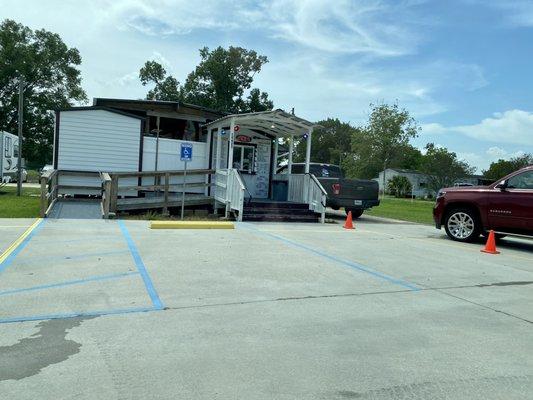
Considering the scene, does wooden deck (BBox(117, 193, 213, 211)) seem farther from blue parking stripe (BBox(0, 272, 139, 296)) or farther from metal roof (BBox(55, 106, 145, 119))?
blue parking stripe (BBox(0, 272, 139, 296))

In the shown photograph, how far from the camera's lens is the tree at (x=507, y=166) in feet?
213

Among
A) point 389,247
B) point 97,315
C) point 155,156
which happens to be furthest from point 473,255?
point 155,156

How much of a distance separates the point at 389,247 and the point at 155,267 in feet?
17.8

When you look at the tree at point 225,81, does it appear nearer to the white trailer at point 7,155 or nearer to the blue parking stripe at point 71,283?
the white trailer at point 7,155

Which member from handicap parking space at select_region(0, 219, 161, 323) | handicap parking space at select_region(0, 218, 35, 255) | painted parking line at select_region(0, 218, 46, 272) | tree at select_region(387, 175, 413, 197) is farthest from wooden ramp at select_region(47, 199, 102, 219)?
tree at select_region(387, 175, 413, 197)

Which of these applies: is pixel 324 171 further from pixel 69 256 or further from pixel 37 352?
pixel 37 352

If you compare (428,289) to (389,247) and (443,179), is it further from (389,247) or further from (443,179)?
(443,179)

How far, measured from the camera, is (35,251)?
331 inches

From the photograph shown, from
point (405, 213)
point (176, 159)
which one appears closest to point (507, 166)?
point (405, 213)

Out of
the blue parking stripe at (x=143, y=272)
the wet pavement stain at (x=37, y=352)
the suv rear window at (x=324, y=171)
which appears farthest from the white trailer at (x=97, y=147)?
the wet pavement stain at (x=37, y=352)

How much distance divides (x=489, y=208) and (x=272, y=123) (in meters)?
8.25

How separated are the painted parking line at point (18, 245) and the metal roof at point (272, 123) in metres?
7.16

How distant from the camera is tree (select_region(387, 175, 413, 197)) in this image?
64750mm

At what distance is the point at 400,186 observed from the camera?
6494 cm
